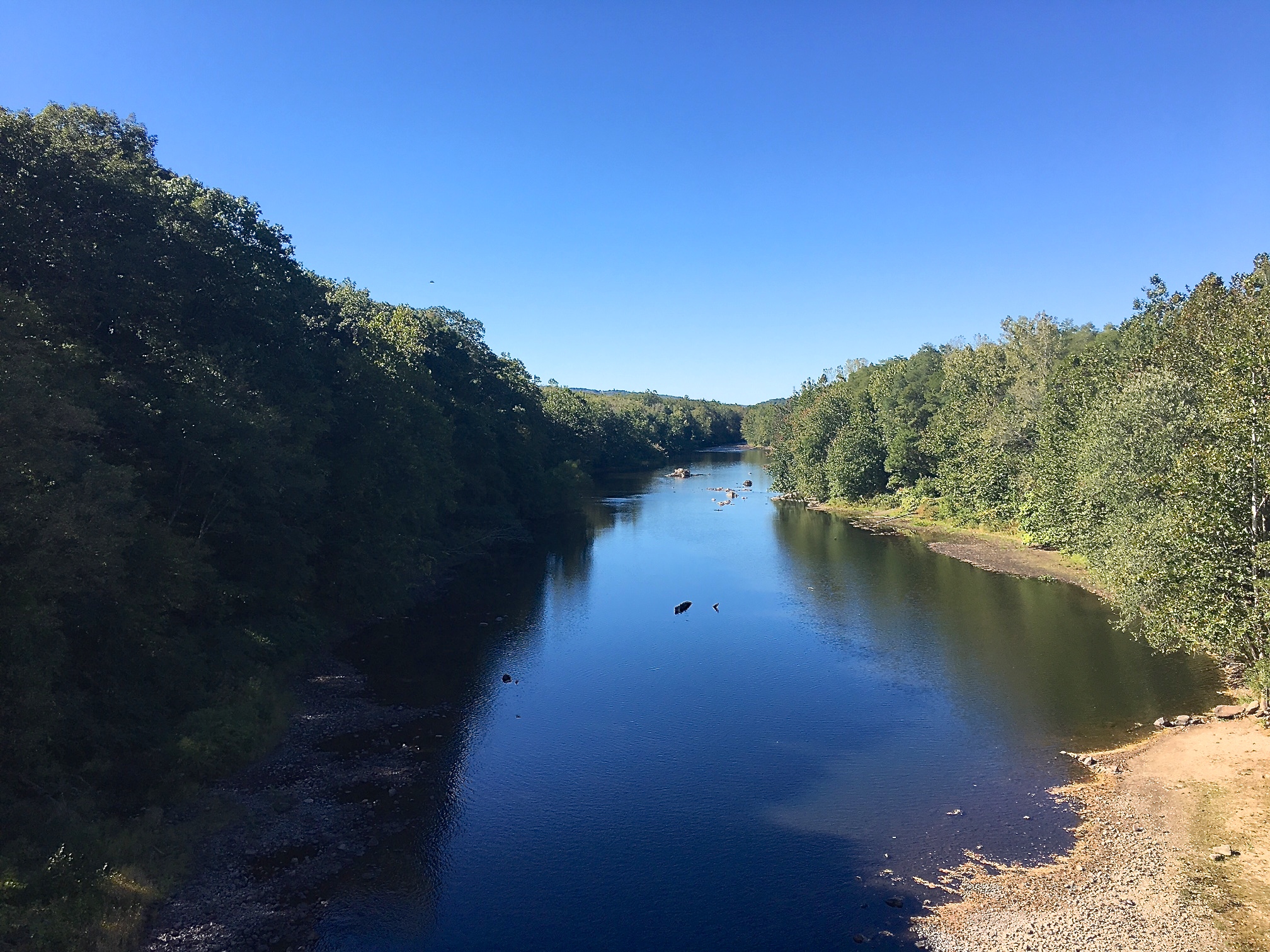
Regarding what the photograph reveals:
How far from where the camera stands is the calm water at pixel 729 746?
1570 cm

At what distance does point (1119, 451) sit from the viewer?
117ft

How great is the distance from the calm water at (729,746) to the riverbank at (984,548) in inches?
95.9

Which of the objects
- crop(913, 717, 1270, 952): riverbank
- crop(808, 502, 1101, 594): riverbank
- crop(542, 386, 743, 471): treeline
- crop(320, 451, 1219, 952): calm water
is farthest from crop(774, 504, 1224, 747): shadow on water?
crop(542, 386, 743, 471): treeline

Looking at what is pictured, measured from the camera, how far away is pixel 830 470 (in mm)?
84562

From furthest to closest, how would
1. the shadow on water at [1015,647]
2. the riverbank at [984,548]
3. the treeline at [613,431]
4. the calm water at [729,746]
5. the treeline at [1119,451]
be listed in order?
the treeline at [613,431] → the riverbank at [984,548] → the shadow on water at [1015,647] → the treeline at [1119,451] → the calm water at [729,746]

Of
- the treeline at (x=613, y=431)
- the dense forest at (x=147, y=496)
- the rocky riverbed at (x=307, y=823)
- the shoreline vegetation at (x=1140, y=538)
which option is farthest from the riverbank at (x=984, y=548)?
the treeline at (x=613, y=431)

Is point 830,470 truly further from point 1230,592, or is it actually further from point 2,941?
point 2,941

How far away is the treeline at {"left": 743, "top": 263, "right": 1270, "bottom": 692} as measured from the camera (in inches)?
837

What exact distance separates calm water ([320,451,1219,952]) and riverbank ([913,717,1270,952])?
32.6 inches

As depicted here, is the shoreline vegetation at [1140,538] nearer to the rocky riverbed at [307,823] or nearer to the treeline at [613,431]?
the rocky riverbed at [307,823]

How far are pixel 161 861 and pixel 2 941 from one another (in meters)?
4.19

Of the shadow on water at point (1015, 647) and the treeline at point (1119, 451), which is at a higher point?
the treeline at point (1119, 451)

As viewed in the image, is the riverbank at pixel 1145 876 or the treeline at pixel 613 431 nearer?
the riverbank at pixel 1145 876

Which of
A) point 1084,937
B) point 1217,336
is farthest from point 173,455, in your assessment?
point 1217,336
